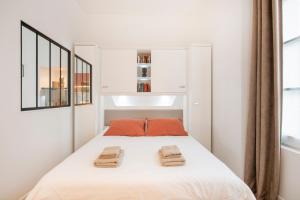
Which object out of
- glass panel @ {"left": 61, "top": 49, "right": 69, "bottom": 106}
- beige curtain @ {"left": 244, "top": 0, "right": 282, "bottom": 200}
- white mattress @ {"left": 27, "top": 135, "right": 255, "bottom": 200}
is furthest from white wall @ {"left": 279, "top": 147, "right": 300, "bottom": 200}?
glass panel @ {"left": 61, "top": 49, "right": 69, "bottom": 106}

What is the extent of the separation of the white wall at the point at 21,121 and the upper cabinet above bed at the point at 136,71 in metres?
0.89

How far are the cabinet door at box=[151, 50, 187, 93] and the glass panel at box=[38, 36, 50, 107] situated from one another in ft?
5.25

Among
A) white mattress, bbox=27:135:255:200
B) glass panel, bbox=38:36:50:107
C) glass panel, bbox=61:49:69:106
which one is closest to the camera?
white mattress, bbox=27:135:255:200

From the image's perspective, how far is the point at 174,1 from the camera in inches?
132

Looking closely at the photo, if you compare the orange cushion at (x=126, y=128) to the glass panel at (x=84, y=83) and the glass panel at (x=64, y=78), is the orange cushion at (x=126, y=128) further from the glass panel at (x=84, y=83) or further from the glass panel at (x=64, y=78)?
the glass panel at (x=64, y=78)

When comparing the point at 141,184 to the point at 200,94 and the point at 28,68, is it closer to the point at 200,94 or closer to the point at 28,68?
the point at 28,68

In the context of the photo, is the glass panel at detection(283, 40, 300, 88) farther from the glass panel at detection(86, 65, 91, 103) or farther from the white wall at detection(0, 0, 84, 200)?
the glass panel at detection(86, 65, 91, 103)

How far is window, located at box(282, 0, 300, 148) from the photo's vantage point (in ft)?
6.21

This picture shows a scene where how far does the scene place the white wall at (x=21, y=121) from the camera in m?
1.69

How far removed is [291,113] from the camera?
1968 millimetres

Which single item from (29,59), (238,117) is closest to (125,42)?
(29,59)

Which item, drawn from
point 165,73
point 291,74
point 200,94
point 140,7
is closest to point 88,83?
point 165,73

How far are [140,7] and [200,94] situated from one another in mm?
1730

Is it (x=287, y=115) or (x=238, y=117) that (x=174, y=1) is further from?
(x=287, y=115)
